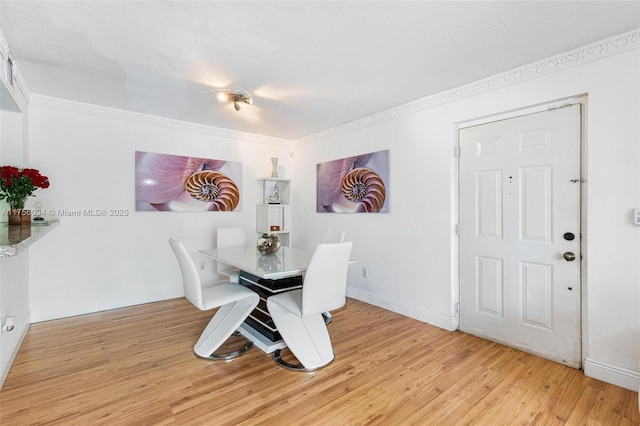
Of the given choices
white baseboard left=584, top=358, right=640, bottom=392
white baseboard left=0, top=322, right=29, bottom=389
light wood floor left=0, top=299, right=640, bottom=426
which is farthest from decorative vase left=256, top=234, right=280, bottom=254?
white baseboard left=584, top=358, right=640, bottom=392

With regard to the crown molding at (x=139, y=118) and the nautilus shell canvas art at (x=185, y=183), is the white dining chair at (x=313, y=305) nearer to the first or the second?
the nautilus shell canvas art at (x=185, y=183)

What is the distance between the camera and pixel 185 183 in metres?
4.01

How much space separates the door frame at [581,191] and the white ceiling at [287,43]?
1.18ft

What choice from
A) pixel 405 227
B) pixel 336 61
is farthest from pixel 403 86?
pixel 405 227

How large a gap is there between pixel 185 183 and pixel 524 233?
3.79 m

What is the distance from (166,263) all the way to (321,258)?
2686 mm

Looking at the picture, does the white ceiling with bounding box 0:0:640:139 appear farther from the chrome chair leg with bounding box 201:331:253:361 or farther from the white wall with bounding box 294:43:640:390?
the chrome chair leg with bounding box 201:331:253:361

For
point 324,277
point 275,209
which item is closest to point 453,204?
point 324,277

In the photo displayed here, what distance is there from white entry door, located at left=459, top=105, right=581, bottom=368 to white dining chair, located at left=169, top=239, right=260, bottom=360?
206 centimetres

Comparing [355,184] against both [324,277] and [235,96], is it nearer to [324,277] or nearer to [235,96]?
[235,96]

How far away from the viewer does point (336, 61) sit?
2.33 meters

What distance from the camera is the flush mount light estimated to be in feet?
9.45

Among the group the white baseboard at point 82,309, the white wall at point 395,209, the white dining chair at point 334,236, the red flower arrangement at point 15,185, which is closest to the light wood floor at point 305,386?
the white baseboard at point 82,309

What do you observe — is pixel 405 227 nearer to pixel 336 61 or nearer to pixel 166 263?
pixel 336 61
